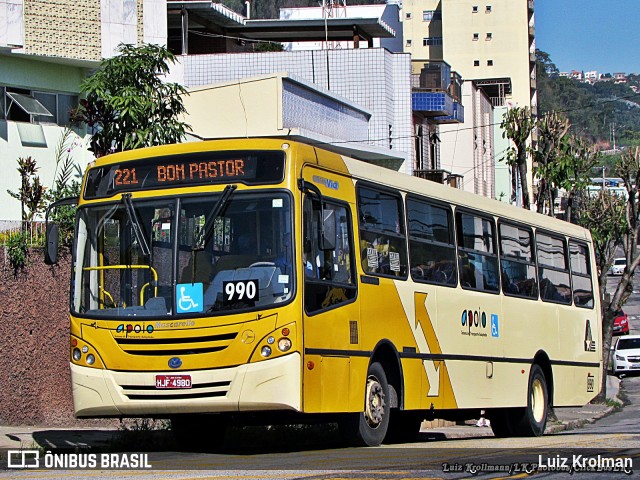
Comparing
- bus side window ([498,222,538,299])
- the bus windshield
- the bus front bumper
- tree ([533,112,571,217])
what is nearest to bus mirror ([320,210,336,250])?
the bus windshield

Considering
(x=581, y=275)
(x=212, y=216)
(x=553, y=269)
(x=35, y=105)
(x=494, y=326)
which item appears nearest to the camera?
(x=212, y=216)

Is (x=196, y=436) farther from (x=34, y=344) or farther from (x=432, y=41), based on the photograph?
(x=432, y=41)

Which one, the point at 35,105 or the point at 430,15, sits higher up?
the point at 430,15

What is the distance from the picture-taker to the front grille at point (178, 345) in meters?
11.2

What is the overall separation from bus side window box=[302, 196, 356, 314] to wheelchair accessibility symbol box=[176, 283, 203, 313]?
1052mm

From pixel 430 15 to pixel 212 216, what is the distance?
4098 inches

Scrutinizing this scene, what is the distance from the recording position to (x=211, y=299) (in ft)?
37.1

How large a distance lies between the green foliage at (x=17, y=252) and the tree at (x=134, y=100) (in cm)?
242

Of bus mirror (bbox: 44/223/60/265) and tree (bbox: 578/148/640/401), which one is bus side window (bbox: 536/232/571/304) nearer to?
bus mirror (bbox: 44/223/60/265)

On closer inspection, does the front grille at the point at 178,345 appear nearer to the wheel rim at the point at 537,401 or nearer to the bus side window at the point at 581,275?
the wheel rim at the point at 537,401

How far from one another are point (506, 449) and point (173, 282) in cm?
405

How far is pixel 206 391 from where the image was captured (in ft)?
36.8

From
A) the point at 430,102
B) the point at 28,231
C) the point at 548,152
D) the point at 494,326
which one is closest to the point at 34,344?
the point at 28,231

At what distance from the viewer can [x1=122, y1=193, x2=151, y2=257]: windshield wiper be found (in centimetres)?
1172
